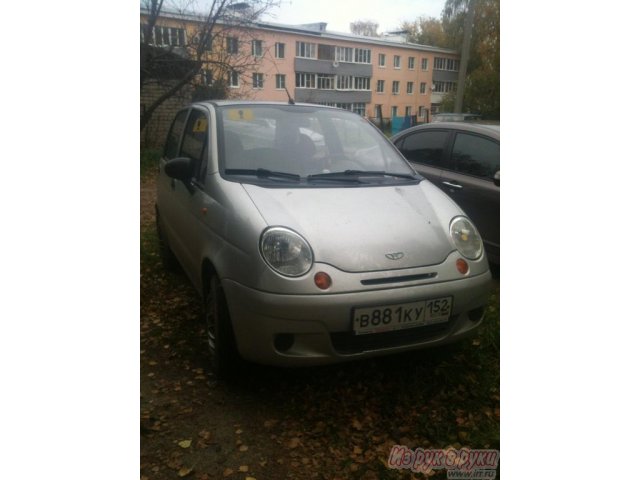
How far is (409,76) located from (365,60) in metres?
0.30

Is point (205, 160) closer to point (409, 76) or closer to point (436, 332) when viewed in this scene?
point (409, 76)

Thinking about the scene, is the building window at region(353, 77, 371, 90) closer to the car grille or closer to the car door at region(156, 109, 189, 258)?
the car door at region(156, 109, 189, 258)

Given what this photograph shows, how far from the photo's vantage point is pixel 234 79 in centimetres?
274

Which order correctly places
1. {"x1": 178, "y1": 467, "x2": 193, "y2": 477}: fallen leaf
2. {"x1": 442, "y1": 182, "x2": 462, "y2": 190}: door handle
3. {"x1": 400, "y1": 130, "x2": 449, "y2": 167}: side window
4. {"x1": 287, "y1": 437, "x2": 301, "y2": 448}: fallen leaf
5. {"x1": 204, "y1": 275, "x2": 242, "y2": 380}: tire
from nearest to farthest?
{"x1": 178, "y1": 467, "x2": 193, "y2": 477}: fallen leaf → {"x1": 287, "y1": 437, "x2": 301, "y2": 448}: fallen leaf → {"x1": 204, "y1": 275, "x2": 242, "y2": 380}: tire → {"x1": 442, "y1": 182, "x2": 462, "y2": 190}: door handle → {"x1": 400, "y1": 130, "x2": 449, "y2": 167}: side window

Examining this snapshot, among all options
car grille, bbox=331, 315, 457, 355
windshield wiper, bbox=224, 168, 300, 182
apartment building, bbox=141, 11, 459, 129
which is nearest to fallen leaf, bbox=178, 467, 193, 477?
car grille, bbox=331, 315, 457, 355

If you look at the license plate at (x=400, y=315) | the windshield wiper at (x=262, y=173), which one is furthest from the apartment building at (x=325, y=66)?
the license plate at (x=400, y=315)

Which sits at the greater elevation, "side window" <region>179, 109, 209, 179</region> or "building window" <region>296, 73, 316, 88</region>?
"building window" <region>296, 73, 316, 88</region>

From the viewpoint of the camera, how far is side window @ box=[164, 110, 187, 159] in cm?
278

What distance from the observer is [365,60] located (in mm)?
2701

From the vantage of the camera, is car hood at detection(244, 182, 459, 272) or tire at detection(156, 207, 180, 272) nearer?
car hood at detection(244, 182, 459, 272)

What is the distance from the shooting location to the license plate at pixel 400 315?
197 centimetres

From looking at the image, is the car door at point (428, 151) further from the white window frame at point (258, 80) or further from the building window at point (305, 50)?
the white window frame at point (258, 80)

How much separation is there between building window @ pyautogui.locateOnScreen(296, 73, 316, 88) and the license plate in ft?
4.64
